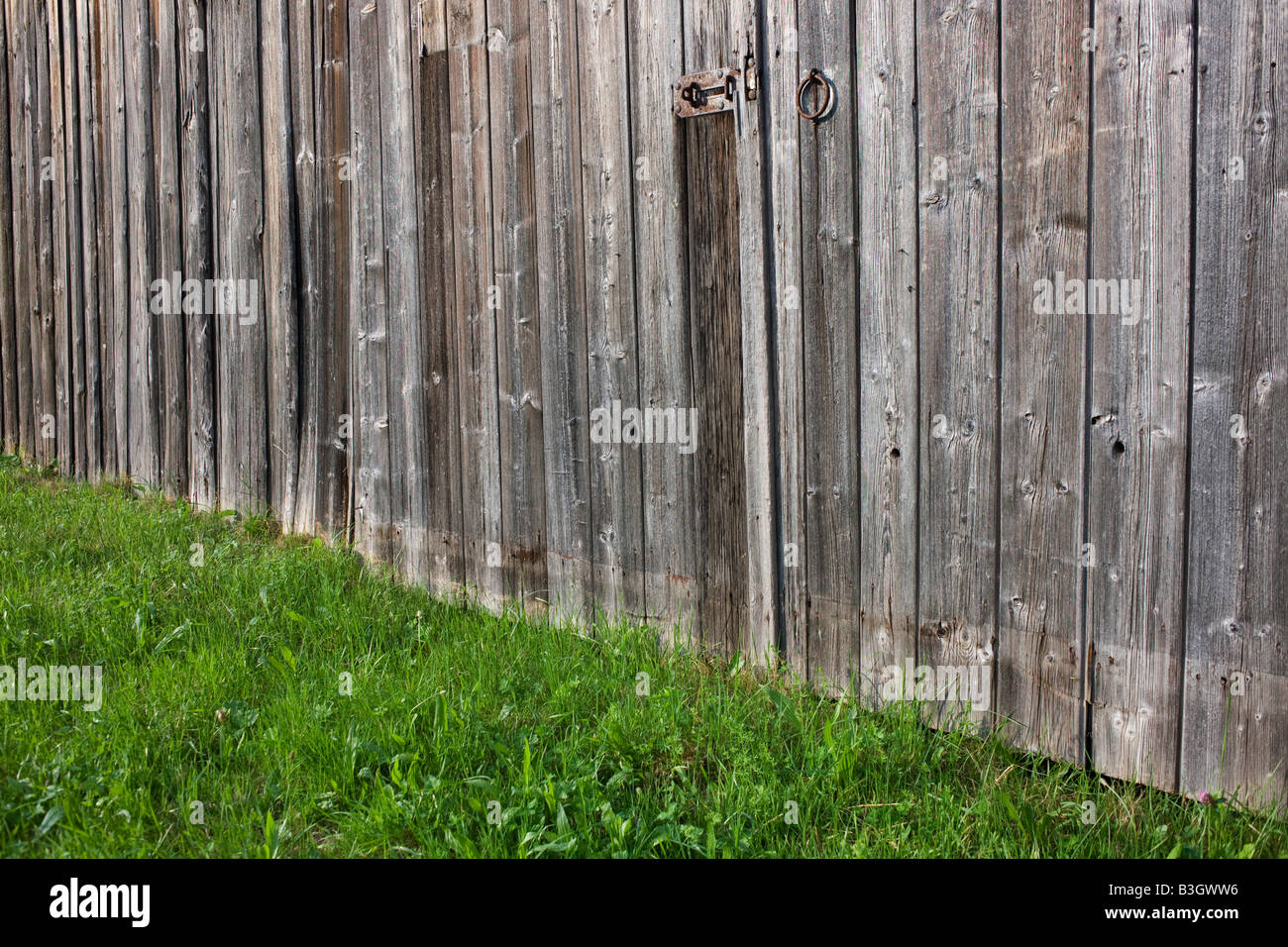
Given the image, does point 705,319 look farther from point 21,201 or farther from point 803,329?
point 21,201

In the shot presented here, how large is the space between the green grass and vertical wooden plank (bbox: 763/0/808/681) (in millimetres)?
322

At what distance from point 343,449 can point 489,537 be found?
1.13 meters

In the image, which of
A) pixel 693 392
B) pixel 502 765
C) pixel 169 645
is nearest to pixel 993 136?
pixel 693 392

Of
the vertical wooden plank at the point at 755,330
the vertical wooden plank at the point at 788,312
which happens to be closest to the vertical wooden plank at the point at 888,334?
the vertical wooden plank at the point at 788,312

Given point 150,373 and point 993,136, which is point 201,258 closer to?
point 150,373

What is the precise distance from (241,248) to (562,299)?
8.16ft

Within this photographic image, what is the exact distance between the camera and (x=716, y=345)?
380cm

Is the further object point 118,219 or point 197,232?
point 118,219

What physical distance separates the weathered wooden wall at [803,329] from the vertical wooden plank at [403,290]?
2 cm

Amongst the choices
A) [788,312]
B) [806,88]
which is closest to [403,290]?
[788,312]

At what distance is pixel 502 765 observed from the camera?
3.13m

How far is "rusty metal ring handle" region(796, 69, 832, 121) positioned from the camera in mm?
3439

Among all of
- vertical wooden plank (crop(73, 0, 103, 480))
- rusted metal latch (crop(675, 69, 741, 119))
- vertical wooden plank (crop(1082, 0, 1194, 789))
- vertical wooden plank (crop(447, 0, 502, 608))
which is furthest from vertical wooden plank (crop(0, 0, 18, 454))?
vertical wooden plank (crop(1082, 0, 1194, 789))

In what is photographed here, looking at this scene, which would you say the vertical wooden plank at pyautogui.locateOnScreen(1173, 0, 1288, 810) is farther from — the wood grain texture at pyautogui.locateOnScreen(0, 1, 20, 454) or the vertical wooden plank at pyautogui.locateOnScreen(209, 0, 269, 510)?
the wood grain texture at pyautogui.locateOnScreen(0, 1, 20, 454)
